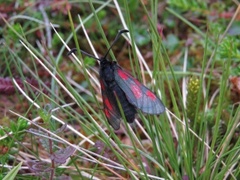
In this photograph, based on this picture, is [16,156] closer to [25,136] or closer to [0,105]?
[25,136]

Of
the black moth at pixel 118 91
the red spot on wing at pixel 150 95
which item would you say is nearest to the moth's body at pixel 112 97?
the black moth at pixel 118 91

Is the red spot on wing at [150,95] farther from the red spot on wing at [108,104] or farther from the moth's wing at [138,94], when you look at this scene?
the red spot on wing at [108,104]

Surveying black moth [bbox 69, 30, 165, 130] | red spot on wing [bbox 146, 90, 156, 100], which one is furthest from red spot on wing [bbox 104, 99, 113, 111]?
red spot on wing [bbox 146, 90, 156, 100]

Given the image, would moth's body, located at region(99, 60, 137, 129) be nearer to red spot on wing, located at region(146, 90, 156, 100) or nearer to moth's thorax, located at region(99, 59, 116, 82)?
moth's thorax, located at region(99, 59, 116, 82)

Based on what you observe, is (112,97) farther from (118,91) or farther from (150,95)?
(150,95)

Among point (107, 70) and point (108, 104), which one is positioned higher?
point (107, 70)

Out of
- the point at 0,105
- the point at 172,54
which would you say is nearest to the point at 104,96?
the point at 0,105

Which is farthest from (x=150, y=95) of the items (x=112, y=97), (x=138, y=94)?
(x=112, y=97)
